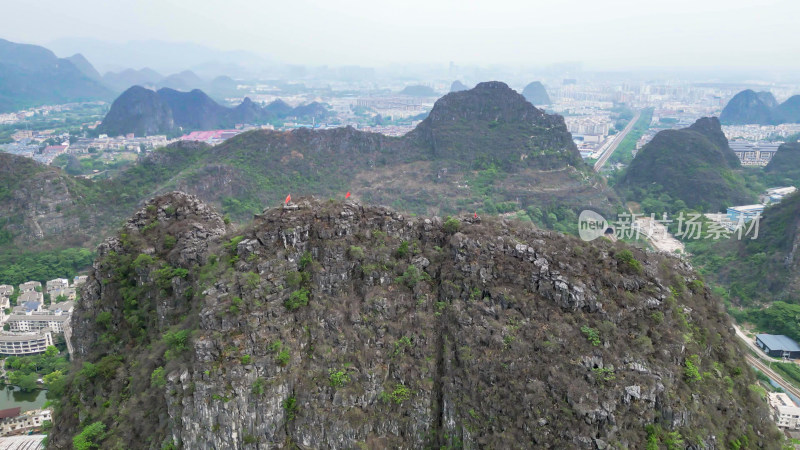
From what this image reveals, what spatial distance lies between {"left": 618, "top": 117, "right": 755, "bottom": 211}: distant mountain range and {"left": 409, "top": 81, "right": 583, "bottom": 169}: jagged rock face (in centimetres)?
1031

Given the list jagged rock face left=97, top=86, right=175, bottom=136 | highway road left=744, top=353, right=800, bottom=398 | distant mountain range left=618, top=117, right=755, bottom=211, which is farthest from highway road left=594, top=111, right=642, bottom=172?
jagged rock face left=97, top=86, right=175, bottom=136

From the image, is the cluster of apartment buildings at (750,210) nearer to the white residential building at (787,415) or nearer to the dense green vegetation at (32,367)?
the white residential building at (787,415)

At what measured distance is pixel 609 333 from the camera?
47.6 feet

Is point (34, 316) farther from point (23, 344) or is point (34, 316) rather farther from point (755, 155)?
point (755, 155)

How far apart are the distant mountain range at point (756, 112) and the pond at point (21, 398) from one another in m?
132

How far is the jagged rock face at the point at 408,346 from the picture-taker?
1381 cm

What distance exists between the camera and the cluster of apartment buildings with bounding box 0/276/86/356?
30.4m

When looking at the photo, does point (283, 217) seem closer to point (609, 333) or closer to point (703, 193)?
point (609, 333)

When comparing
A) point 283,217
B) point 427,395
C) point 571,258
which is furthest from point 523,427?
point 283,217

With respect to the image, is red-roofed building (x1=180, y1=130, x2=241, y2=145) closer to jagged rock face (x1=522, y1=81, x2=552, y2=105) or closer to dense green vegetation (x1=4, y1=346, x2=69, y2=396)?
dense green vegetation (x1=4, y1=346, x2=69, y2=396)

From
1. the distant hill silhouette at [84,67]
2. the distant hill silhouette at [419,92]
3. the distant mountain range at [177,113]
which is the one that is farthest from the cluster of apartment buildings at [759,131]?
the distant hill silhouette at [84,67]

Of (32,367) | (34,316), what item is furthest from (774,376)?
(34,316)

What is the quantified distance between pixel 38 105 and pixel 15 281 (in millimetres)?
126242

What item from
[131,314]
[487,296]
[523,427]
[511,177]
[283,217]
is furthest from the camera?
[511,177]
